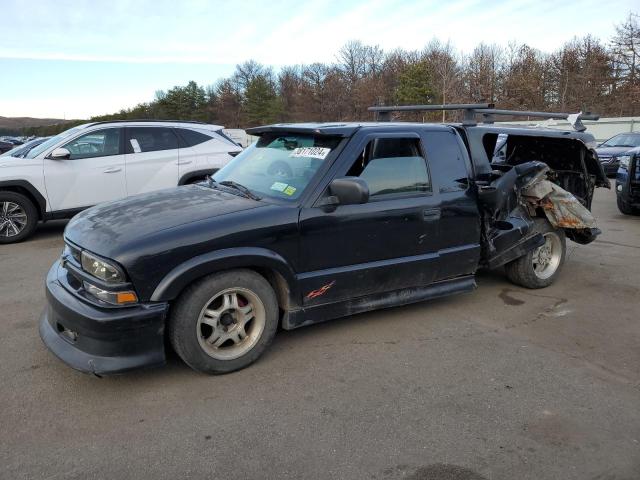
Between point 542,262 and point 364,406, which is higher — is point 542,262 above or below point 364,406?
above

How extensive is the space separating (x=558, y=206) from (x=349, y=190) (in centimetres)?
293

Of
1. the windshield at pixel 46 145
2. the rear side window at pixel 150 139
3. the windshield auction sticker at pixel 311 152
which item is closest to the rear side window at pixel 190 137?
the rear side window at pixel 150 139

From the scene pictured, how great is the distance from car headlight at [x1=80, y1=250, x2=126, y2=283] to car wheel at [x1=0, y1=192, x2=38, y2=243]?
5.26 metres

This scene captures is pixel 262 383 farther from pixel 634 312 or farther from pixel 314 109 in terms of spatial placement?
pixel 314 109

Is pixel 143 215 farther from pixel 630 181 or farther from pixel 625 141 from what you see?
pixel 625 141

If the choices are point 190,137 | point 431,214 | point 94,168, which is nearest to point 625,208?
point 431,214

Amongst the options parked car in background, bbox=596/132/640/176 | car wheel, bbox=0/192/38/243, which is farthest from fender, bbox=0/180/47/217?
parked car in background, bbox=596/132/640/176

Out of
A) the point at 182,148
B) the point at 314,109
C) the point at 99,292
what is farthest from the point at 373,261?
the point at 314,109

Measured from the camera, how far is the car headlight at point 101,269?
3.27m

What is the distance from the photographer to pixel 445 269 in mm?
4680

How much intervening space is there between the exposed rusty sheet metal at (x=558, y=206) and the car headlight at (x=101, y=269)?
4.11 meters

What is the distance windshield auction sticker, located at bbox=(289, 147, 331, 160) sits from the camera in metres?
4.13

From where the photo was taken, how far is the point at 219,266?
347cm

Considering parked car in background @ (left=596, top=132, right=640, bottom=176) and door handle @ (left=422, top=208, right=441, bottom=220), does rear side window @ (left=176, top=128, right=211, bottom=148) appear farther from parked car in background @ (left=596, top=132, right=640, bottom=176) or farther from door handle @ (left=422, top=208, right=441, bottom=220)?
parked car in background @ (left=596, top=132, right=640, bottom=176)
